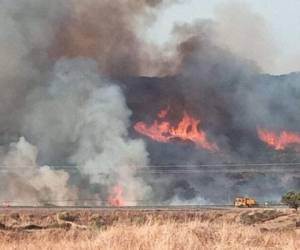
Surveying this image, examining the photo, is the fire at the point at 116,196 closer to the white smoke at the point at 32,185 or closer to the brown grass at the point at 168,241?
the white smoke at the point at 32,185

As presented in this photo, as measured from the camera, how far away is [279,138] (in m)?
148

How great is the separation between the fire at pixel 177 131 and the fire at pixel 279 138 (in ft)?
41.6

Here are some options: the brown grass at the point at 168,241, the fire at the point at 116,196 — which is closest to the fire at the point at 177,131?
the fire at the point at 116,196

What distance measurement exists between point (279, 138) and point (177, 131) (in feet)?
88.2

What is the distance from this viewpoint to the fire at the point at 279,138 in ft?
477

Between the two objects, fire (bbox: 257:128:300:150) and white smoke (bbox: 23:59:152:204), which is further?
fire (bbox: 257:128:300:150)

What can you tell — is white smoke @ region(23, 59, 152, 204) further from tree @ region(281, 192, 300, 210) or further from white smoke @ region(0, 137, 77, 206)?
tree @ region(281, 192, 300, 210)

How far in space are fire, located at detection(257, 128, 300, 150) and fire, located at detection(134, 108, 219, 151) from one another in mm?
12685

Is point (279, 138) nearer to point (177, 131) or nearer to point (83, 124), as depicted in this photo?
point (177, 131)

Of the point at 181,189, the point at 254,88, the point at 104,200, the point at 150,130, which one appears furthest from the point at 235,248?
the point at 254,88

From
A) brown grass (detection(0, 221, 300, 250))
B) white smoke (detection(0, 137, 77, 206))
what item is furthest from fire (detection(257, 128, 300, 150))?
brown grass (detection(0, 221, 300, 250))

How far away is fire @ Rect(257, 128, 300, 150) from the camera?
146 metres

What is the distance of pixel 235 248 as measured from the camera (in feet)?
56.2

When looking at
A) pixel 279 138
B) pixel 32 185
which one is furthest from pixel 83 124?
pixel 279 138
